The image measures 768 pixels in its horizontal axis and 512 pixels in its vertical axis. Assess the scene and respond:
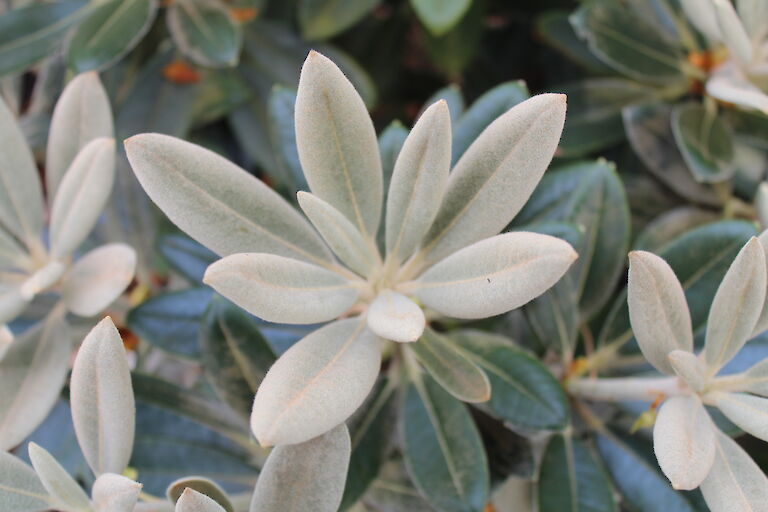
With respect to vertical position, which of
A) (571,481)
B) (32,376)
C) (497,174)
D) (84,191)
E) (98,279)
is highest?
(497,174)

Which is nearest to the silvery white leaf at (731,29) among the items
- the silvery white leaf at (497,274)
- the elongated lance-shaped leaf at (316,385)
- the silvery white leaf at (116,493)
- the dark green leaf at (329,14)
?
the silvery white leaf at (497,274)

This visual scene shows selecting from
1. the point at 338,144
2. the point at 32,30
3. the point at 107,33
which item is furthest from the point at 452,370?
the point at 32,30

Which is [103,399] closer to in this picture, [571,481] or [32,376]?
[32,376]

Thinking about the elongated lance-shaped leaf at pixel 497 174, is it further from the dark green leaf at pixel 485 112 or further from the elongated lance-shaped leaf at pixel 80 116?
the elongated lance-shaped leaf at pixel 80 116

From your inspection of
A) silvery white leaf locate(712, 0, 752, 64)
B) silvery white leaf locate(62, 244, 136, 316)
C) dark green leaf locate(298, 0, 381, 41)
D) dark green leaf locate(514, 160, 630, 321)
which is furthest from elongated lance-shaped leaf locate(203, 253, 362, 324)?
dark green leaf locate(298, 0, 381, 41)

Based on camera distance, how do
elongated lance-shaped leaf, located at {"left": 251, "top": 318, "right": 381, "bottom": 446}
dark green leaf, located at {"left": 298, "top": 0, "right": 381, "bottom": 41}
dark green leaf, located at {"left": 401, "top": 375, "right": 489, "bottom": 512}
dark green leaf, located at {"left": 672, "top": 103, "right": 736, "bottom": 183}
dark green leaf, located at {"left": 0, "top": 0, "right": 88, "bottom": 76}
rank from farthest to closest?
dark green leaf, located at {"left": 298, "top": 0, "right": 381, "bottom": 41}
dark green leaf, located at {"left": 0, "top": 0, "right": 88, "bottom": 76}
dark green leaf, located at {"left": 672, "top": 103, "right": 736, "bottom": 183}
dark green leaf, located at {"left": 401, "top": 375, "right": 489, "bottom": 512}
elongated lance-shaped leaf, located at {"left": 251, "top": 318, "right": 381, "bottom": 446}

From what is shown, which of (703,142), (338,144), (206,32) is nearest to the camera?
(338,144)

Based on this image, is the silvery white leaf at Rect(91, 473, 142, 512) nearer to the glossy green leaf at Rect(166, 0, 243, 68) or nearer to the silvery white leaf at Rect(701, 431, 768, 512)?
the silvery white leaf at Rect(701, 431, 768, 512)
